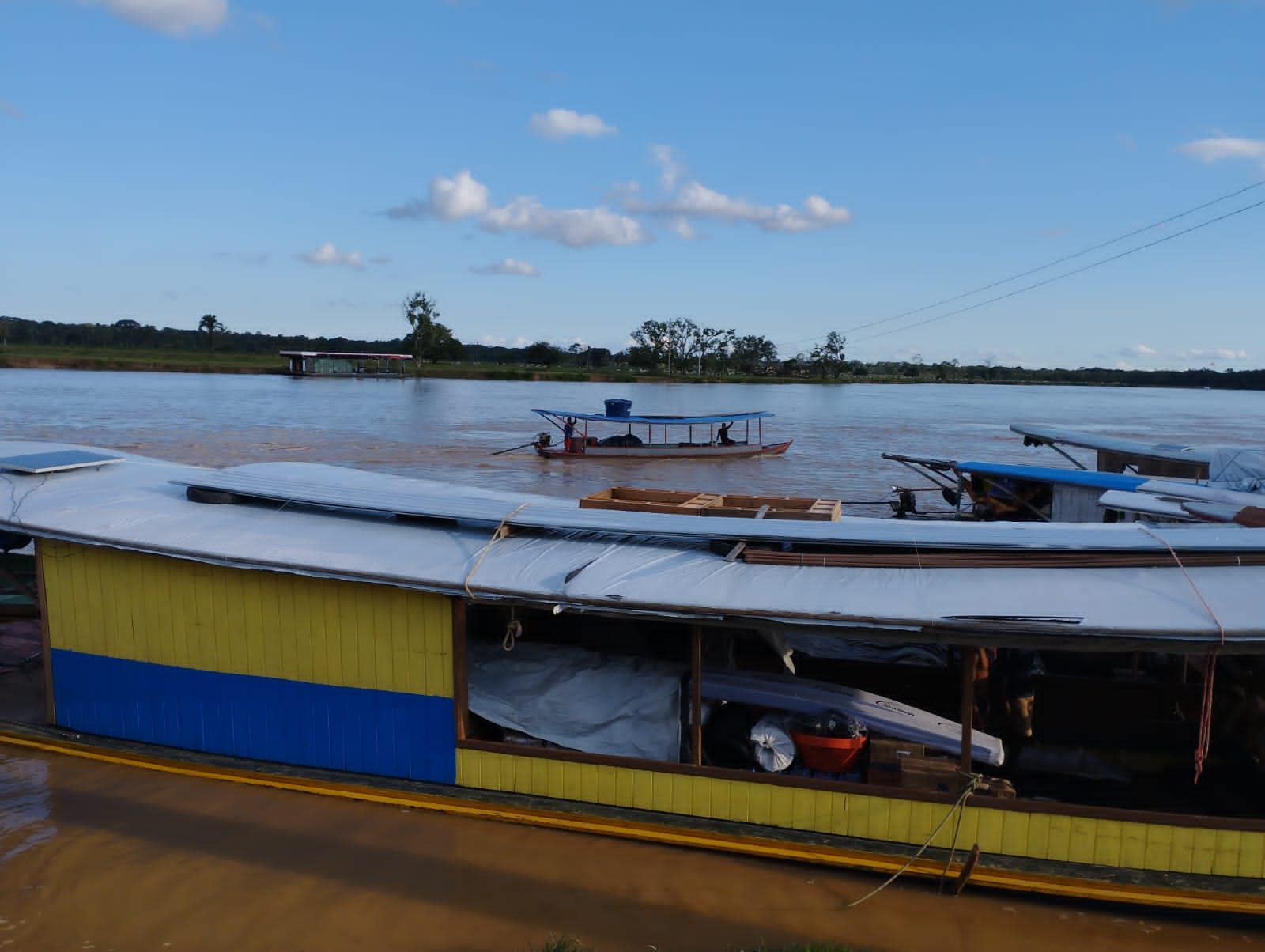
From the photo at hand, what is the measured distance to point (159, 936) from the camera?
5469 millimetres

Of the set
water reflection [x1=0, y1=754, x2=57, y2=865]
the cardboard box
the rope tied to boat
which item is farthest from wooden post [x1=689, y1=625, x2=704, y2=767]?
water reflection [x1=0, y1=754, x2=57, y2=865]

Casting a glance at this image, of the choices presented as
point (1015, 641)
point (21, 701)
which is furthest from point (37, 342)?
point (1015, 641)

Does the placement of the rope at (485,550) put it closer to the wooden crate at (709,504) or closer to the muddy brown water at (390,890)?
the wooden crate at (709,504)

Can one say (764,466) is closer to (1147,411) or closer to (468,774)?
(468,774)

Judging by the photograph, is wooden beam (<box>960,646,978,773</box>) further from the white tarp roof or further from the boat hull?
the boat hull

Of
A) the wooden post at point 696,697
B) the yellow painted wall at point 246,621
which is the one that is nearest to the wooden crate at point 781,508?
the wooden post at point 696,697

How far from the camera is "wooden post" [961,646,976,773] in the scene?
4992 millimetres

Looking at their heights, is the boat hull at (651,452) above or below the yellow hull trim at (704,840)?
below

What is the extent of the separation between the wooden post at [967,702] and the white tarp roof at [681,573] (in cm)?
22

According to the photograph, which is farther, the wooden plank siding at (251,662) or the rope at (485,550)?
the wooden plank siding at (251,662)

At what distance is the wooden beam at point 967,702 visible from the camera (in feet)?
16.4

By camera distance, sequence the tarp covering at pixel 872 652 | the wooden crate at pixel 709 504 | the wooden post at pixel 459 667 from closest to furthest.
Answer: the wooden post at pixel 459 667 → the wooden crate at pixel 709 504 → the tarp covering at pixel 872 652

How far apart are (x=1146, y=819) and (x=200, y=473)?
292 inches

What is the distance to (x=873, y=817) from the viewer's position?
5.33 metres
